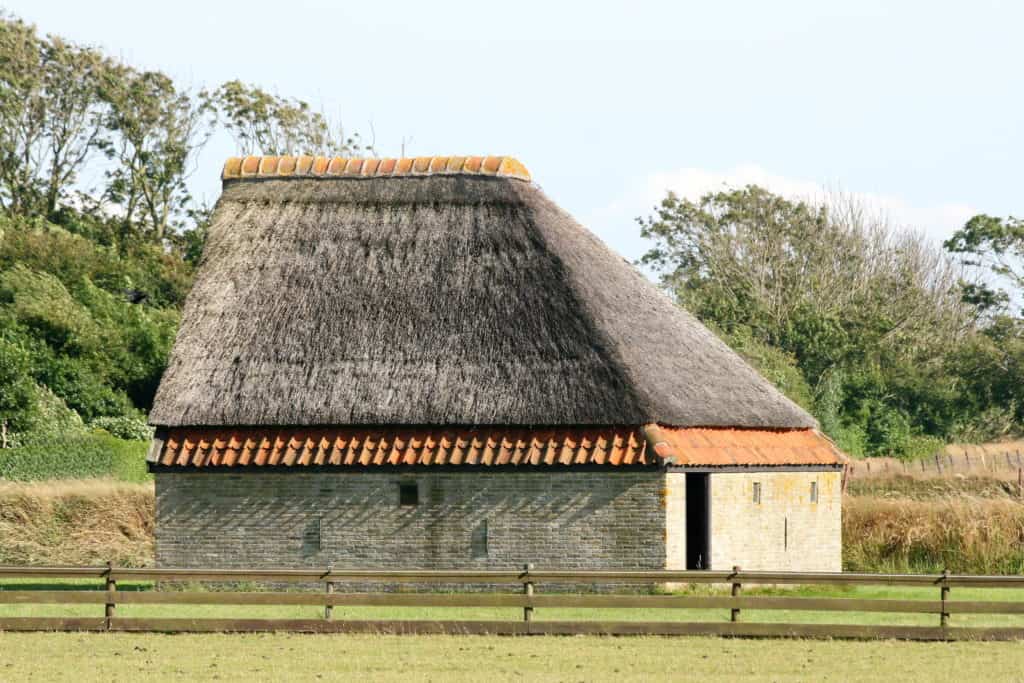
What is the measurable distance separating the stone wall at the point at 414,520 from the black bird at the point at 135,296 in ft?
89.4

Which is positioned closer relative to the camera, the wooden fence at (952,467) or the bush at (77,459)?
the bush at (77,459)

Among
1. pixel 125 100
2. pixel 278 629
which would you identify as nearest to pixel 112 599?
pixel 278 629

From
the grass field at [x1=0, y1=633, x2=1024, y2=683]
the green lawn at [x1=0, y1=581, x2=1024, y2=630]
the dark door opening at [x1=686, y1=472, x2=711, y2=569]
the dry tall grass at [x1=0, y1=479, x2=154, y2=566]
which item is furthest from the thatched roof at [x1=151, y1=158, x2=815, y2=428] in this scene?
the grass field at [x1=0, y1=633, x2=1024, y2=683]

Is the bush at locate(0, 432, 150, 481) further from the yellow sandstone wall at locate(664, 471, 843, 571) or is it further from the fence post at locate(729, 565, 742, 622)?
the fence post at locate(729, 565, 742, 622)

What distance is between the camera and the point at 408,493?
1195 inches

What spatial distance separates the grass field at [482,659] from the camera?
19625 millimetres

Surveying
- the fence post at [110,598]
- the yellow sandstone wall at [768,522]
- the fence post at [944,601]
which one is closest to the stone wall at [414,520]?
the yellow sandstone wall at [768,522]

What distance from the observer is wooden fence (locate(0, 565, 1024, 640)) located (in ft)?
75.9

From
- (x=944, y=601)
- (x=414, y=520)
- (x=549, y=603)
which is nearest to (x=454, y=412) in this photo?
(x=414, y=520)

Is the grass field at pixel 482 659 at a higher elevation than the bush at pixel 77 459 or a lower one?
lower

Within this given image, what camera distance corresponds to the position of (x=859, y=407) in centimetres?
6431

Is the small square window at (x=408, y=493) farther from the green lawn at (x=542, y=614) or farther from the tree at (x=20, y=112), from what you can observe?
the tree at (x=20, y=112)

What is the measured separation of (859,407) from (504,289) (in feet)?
115

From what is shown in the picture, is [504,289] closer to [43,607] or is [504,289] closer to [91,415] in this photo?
[43,607]
